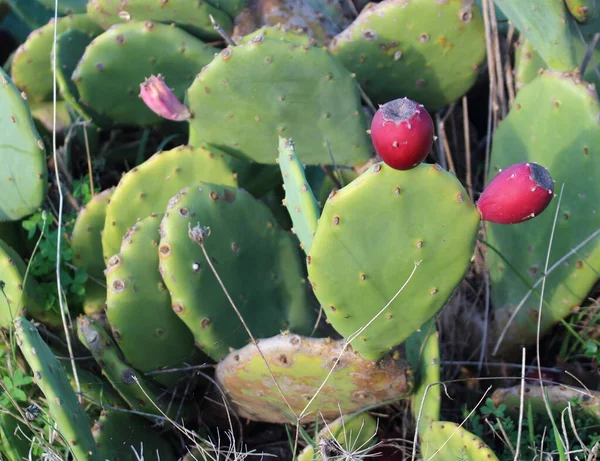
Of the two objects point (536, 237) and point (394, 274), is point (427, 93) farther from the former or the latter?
point (394, 274)

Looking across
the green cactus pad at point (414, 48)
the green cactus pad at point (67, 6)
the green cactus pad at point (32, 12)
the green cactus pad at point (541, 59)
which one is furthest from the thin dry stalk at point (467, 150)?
the green cactus pad at point (32, 12)

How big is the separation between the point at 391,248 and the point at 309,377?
0.35 m

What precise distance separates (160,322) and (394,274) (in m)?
0.58

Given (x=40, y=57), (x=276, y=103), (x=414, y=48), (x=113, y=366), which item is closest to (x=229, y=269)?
(x=113, y=366)

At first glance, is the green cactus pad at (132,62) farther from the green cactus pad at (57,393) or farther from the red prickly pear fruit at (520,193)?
the red prickly pear fruit at (520,193)

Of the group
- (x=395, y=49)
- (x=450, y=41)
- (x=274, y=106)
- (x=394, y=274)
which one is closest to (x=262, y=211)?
(x=274, y=106)

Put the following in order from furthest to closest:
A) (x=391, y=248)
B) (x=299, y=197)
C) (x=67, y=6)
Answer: (x=67, y=6), (x=299, y=197), (x=391, y=248)

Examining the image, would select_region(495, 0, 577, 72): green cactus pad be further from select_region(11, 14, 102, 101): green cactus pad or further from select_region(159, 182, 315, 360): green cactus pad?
select_region(11, 14, 102, 101): green cactus pad

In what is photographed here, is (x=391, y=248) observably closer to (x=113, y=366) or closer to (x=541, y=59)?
(x=113, y=366)

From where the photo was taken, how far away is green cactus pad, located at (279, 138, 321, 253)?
115cm

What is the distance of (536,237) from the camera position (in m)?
1.54

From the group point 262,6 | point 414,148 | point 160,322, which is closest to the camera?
point 414,148

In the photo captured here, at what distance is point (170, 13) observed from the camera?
1887 millimetres

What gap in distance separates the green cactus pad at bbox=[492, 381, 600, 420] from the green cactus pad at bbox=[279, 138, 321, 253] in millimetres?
548
